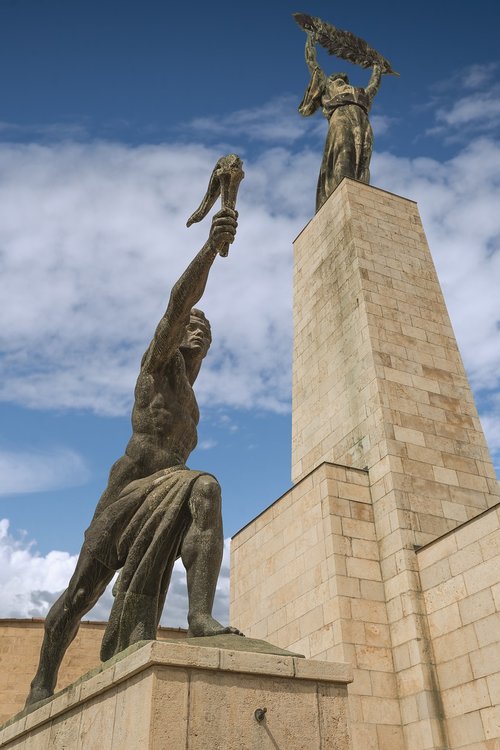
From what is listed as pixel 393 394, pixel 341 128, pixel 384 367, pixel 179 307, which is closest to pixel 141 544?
pixel 179 307

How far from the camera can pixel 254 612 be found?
1126cm

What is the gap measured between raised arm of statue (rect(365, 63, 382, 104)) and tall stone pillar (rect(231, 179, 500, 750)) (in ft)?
15.8

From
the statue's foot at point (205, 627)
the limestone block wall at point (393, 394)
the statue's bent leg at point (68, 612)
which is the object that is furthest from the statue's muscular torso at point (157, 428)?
the limestone block wall at point (393, 394)

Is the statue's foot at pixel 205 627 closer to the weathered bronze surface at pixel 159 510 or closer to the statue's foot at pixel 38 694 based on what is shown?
the weathered bronze surface at pixel 159 510

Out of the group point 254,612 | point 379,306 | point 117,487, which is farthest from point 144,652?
point 379,306

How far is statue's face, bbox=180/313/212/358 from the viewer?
5496 mm

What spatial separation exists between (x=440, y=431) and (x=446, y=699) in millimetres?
4200

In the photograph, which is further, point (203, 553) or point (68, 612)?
point (68, 612)

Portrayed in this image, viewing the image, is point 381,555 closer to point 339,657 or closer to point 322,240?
Answer: point 339,657

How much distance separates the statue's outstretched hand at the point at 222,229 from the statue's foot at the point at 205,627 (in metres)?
2.46

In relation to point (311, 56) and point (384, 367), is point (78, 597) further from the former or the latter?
point (311, 56)

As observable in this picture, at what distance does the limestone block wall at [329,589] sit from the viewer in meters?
8.77

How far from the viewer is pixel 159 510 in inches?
178

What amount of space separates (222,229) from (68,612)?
2922 millimetres
